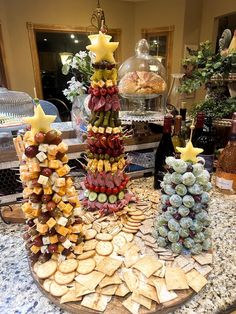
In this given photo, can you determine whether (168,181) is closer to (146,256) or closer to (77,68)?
(146,256)

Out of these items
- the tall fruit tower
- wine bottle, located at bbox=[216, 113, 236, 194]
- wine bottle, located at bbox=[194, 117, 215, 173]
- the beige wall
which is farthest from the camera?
the beige wall

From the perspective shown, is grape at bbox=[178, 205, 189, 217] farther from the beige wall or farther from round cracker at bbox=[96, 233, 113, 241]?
the beige wall

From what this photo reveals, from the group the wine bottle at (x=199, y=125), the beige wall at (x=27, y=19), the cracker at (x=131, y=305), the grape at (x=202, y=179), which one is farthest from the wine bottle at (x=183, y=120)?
the beige wall at (x=27, y=19)

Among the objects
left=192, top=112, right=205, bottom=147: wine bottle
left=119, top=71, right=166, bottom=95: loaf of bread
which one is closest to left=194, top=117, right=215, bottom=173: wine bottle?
left=192, top=112, right=205, bottom=147: wine bottle

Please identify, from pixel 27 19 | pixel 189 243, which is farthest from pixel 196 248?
pixel 27 19

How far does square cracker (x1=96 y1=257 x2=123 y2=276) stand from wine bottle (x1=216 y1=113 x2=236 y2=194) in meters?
0.53

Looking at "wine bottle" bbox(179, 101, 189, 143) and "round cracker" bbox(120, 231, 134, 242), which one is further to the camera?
"wine bottle" bbox(179, 101, 189, 143)

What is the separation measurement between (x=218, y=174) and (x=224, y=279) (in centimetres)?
44

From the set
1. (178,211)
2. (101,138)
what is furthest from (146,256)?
(101,138)

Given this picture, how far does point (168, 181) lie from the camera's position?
0.58 meters

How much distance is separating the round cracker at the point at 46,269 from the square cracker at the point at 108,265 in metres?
0.10

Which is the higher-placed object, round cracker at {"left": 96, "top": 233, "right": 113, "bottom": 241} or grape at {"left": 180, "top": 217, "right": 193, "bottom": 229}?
grape at {"left": 180, "top": 217, "right": 193, "bottom": 229}

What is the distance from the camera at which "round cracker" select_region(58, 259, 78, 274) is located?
0.53 metres

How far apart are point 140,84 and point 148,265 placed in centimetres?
69
